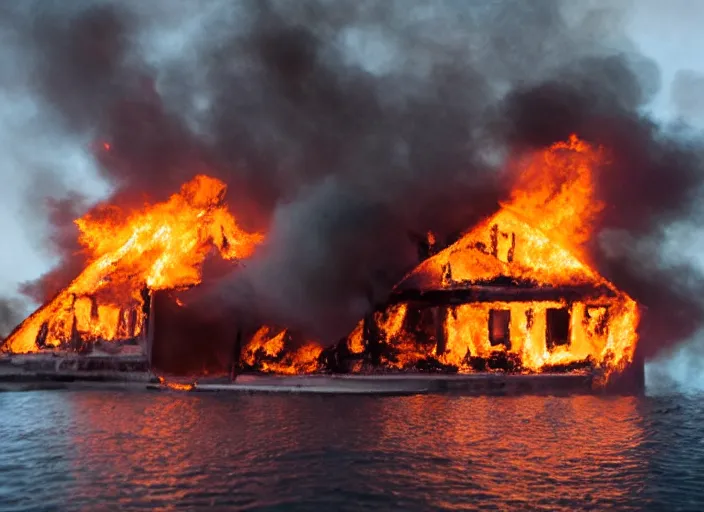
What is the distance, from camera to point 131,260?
3109 cm

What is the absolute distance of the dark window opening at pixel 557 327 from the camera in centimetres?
2983

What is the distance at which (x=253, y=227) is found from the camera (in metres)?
33.4

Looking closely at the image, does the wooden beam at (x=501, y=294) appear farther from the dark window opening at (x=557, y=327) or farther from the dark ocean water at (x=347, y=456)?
the dark ocean water at (x=347, y=456)

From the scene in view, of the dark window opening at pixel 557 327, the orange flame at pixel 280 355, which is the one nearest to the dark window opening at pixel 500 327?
the dark window opening at pixel 557 327

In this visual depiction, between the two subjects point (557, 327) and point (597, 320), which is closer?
point (597, 320)

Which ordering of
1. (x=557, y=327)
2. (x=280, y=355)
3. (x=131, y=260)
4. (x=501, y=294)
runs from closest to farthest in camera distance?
1. (x=501, y=294)
2. (x=280, y=355)
3. (x=131, y=260)
4. (x=557, y=327)

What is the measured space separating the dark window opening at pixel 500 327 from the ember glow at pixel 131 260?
12.8 metres

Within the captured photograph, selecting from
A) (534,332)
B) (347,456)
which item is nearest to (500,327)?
(534,332)

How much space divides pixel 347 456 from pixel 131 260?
19.8 m

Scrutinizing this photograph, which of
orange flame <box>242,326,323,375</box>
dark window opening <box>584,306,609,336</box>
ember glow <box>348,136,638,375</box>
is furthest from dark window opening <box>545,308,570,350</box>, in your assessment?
orange flame <box>242,326,323,375</box>

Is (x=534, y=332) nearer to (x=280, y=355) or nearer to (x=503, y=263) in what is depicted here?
(x=503, y=263)

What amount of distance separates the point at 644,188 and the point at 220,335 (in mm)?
24796

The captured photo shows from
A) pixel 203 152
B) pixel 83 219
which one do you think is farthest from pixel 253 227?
pixel 83 219

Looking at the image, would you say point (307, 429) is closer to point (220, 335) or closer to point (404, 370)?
point (404, 370)
